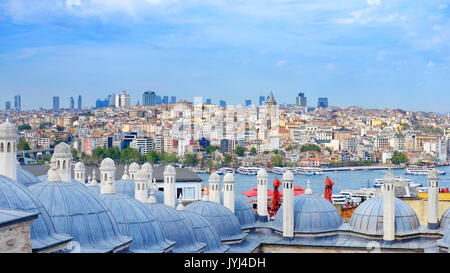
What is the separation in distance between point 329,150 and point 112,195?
38633 millimetres

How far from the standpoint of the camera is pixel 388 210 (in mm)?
7035

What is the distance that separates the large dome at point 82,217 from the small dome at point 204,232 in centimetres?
133

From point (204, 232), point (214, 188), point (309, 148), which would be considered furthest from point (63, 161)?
point (309, 148)

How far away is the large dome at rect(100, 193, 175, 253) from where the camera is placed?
16.6 ft

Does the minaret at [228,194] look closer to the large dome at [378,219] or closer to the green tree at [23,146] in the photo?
the large dome at [378,219]

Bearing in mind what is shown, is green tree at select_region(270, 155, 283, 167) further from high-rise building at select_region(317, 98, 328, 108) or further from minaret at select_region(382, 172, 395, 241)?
minaret at select_region(382, 172, 395, 241)

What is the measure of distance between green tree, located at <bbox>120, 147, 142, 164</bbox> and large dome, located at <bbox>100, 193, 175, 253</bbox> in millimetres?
27486

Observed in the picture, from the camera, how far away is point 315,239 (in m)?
7.45

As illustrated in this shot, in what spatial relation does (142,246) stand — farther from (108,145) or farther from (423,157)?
(423,157)

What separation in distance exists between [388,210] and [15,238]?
181 inches

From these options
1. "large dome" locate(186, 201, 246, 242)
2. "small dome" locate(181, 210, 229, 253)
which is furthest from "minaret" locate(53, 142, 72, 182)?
"large dome" locate(186, 201, 246, 242)

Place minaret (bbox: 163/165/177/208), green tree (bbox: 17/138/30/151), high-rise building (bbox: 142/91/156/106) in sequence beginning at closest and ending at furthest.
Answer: minaret (bbox: 163/165/177/208), green tree (bbox: 17/138/30/151), high-rise building (bbox: 142/91/156/106)

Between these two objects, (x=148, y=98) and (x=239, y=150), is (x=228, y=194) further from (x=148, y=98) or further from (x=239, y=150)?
(x=239, y=150)

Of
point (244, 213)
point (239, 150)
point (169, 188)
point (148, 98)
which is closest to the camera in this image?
point (169, 188)
